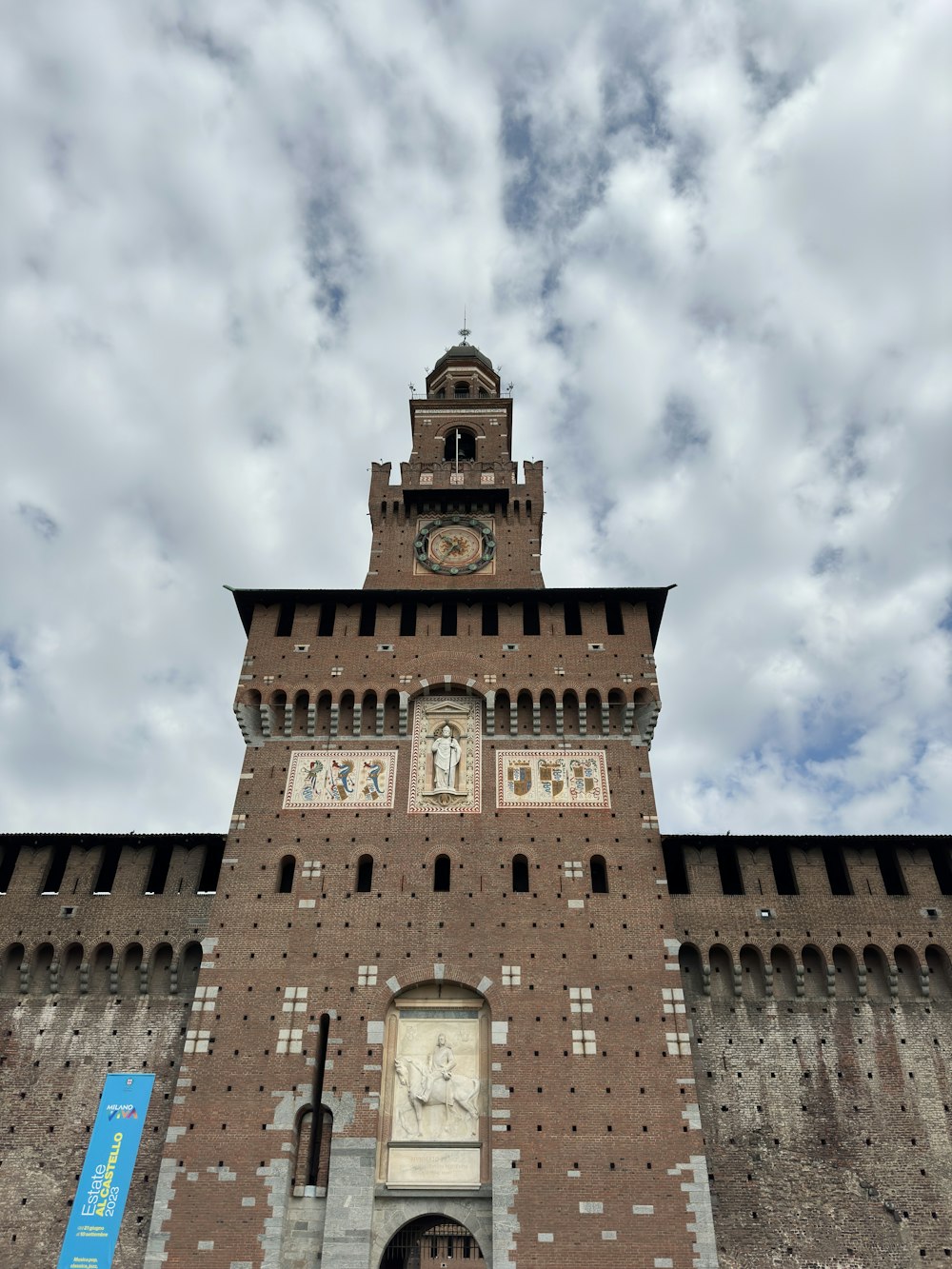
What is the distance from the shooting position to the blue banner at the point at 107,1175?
20625 millimetres

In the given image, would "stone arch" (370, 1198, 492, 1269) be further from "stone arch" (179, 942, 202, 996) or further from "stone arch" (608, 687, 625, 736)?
"stone arch" (608, 687, 625, 736)

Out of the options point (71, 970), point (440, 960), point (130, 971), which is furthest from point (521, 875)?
point (71, 970)

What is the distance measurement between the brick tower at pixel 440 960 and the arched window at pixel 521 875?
0.14 ft

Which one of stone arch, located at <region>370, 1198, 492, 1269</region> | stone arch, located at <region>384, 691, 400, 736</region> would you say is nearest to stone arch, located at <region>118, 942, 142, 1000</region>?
stone arch, located at <region>384, 691, 400, 736</region>

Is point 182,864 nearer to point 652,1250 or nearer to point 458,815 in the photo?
point 458,815

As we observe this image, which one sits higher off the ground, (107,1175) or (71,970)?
(71,970)

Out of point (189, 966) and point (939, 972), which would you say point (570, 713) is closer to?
point (939, 972)

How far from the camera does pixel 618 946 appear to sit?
22.3 metres

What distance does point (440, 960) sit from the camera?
72.5 ft

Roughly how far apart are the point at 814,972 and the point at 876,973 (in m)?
1.55

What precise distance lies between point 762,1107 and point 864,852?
281 inches

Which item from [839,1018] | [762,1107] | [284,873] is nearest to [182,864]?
[284,873]

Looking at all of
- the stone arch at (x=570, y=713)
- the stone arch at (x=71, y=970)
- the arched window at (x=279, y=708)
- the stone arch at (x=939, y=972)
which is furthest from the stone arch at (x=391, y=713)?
the stone arch at (x=939, y=972)

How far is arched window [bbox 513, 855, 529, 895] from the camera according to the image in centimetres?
2325
